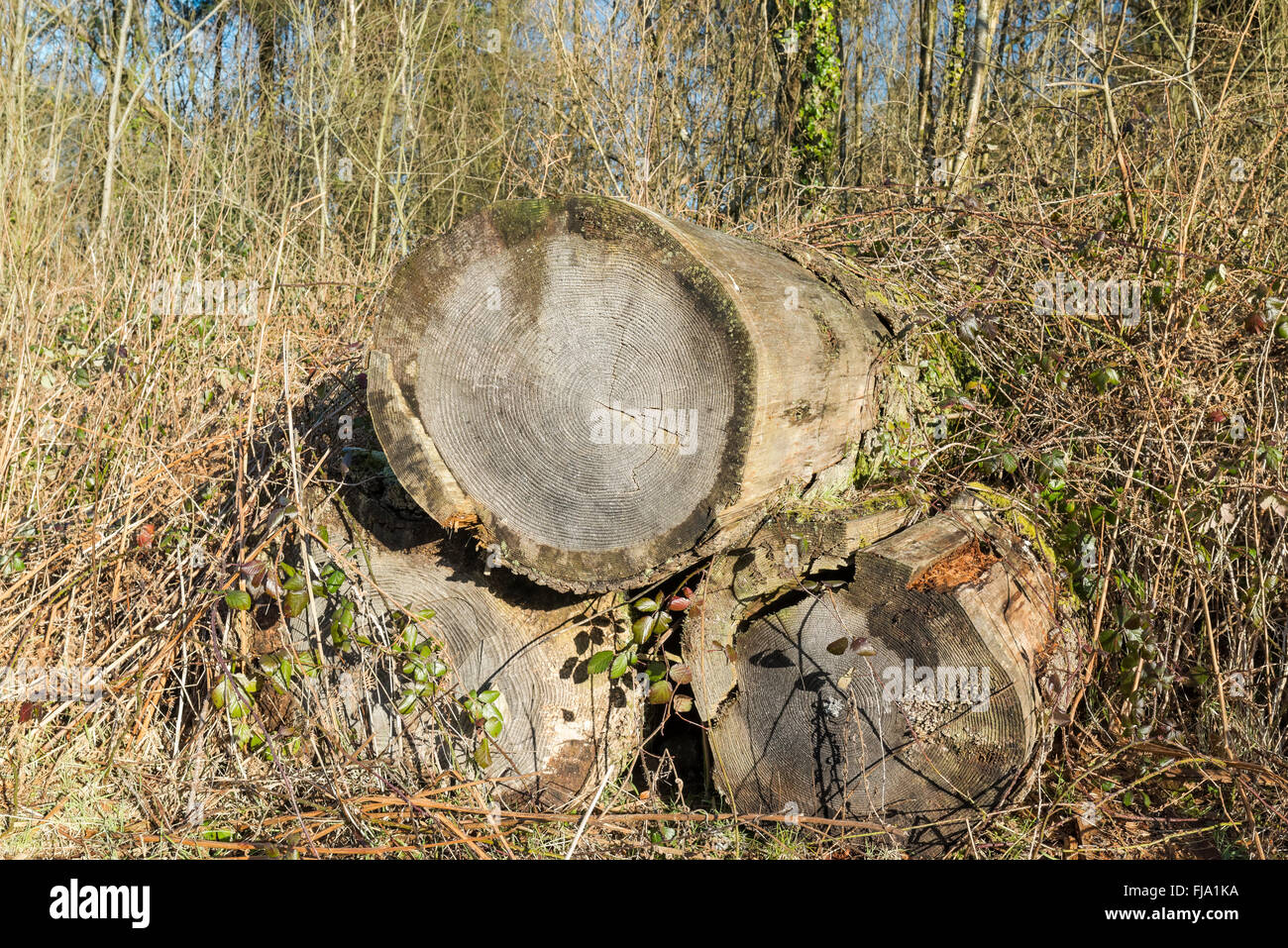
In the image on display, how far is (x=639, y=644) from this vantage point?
2.49 metres

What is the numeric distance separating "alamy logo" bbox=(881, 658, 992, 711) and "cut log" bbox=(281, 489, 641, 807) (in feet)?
2.36

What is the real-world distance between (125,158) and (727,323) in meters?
6.74

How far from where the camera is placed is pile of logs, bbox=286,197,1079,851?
2211 millimetres

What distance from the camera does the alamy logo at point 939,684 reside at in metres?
2.26

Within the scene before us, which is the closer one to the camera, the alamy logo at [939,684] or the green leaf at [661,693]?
the alamy logo at [939,684]

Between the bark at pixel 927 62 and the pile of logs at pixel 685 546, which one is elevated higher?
the bark at pixel 927 62

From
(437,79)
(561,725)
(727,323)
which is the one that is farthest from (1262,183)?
(437,79)

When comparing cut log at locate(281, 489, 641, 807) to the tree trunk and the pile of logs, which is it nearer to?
the pile of logs

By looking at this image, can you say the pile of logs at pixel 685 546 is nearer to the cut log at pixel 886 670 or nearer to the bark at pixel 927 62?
the cut log at pixel 886 670

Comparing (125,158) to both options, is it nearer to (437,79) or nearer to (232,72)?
(232,72)

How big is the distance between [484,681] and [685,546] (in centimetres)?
75
